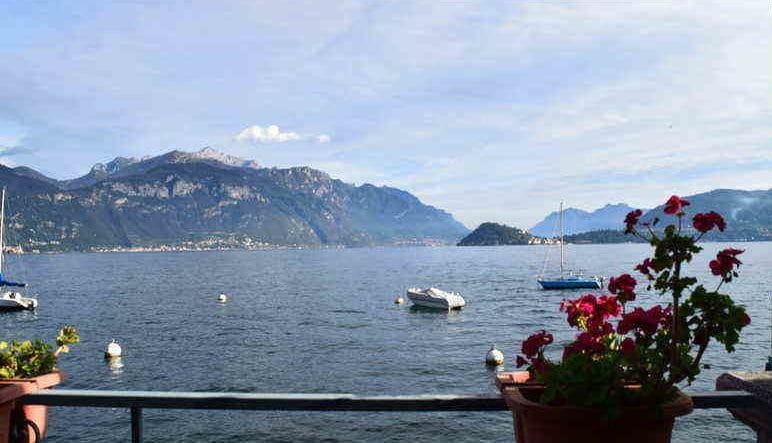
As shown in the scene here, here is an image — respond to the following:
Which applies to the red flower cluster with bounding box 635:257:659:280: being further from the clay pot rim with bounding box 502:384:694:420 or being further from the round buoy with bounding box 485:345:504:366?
the round buoy with bounding box 485:345:504:366

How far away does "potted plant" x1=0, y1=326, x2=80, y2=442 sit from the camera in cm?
391

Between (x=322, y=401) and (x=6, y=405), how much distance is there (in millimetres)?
2194

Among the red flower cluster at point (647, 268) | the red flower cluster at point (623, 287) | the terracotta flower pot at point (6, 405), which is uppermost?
the red flower cluster at point (647, 268)

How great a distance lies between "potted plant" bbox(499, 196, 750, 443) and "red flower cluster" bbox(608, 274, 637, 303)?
0.18 ft

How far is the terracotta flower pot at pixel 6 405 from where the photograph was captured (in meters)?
3.83

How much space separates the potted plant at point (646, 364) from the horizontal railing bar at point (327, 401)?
431 mm

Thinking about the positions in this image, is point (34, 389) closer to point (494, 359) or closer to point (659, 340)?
point (659, 340)

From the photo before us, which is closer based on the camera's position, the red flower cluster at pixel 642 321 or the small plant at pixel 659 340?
the small plant at pixel 659 340

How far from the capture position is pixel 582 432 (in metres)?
2.96

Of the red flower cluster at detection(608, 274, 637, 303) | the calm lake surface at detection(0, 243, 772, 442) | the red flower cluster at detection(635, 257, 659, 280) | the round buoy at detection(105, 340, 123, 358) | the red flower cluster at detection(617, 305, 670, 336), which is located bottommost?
the calm lake surface at detection(0, 243, 772, 442)

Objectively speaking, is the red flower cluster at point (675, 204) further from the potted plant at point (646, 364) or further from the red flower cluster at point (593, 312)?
the red flower cluster at point (593, 312)

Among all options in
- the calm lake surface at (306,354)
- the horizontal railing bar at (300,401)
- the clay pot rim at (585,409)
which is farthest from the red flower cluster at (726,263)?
the calm lake surface at (306,354)

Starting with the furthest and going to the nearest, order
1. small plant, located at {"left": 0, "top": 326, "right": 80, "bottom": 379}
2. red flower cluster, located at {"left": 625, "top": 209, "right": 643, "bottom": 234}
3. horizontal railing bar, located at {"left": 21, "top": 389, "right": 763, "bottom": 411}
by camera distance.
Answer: small plant, located at {"left": 0, "top": 326, "right": 80, "bottom": 379}
horizontal railing bar, located at {"left": 21, "top": 389, "right": 763, "bottom": 411}
red flower cluster, located at {"left": 625, "top": 209, "right": 643, "bottom": 234}

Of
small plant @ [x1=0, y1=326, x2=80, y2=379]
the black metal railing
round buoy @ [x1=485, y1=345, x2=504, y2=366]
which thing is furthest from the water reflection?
the black metal railing
